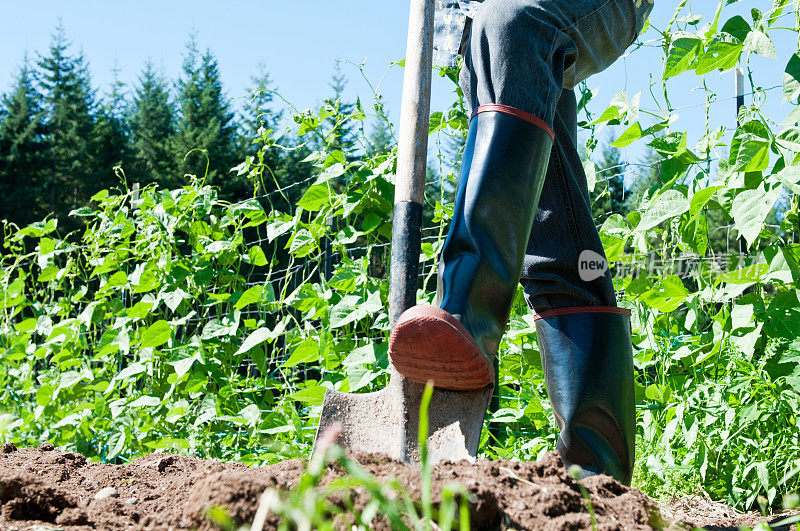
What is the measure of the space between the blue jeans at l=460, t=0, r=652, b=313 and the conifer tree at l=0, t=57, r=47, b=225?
1333 inches

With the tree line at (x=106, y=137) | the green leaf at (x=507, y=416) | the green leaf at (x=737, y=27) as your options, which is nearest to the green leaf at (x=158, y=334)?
the green leaf at (x=507, y=416)

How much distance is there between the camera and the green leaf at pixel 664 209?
1.87 meters

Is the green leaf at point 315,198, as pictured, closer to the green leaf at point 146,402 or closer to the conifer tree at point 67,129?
the green leaf at point 146,402

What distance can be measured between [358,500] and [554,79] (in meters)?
0.85

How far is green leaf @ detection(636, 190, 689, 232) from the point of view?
1.87m

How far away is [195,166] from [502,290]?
121ft

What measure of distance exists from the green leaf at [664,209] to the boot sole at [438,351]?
2.95 ft

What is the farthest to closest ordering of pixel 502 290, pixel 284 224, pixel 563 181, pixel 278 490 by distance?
1. pixel 284 224
2. pixel 563 181
3. pixel 502 290
4. pixel 278 490

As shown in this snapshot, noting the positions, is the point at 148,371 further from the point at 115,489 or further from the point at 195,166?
the point at 195,166

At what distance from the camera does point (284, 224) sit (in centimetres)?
257

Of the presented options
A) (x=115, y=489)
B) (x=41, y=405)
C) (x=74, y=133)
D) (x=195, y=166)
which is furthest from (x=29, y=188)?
(x=115, y=489)

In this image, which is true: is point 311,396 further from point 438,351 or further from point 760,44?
point 760,44

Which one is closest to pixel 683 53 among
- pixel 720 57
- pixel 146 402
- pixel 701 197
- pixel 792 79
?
pixel 720 57

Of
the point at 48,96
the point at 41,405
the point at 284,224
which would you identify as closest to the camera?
the point at 284,224
